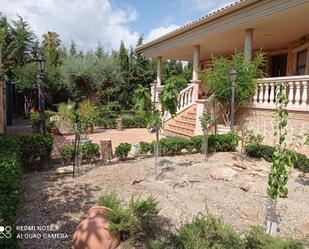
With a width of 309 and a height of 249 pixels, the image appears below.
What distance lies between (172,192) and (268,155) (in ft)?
12.0

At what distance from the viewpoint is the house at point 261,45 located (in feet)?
26.1

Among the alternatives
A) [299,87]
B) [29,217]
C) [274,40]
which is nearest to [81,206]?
[29,217]

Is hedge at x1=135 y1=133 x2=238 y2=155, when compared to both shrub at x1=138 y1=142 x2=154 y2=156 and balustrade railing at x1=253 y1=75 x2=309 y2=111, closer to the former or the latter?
shrub at x1=138 y1=142 x2=154 y2=156

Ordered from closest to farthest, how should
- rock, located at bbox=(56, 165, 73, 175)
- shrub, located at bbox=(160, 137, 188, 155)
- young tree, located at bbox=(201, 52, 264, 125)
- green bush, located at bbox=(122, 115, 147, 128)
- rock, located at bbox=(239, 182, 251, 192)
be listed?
rock, located at bbox=(239, 182, 251, 192) → rock, located at bbox=(56, 165, 73, 175) → shrub, located at bbox=(160, 137, 188, 155) → young tree, located at bbox=(201, 52, 264, 125) → green bush, located at bbox=(122, 115, 147, 128)

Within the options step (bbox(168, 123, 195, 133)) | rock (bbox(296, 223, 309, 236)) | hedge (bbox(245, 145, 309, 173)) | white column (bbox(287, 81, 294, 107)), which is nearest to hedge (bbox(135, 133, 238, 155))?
hedge (bbox(245, 145, 309, 173))

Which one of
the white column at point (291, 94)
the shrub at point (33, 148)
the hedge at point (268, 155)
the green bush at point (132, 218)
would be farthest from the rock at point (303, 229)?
the shrub at point (33, 148)

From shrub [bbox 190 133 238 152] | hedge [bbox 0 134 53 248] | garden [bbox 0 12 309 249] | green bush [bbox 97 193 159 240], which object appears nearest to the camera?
hedge [bbox 0 134 53 248]

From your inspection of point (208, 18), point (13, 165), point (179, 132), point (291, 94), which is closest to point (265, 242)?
point (13, 165)

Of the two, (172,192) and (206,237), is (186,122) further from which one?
(206,237)

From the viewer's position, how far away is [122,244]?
3.43 m

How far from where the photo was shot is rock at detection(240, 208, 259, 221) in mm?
4395

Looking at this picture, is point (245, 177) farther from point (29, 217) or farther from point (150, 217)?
point (29, 217)

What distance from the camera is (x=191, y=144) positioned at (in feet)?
27.8

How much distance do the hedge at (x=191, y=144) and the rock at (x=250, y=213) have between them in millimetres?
3743
